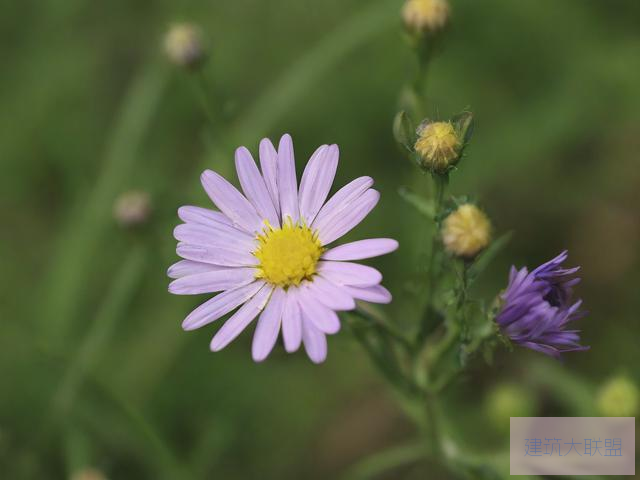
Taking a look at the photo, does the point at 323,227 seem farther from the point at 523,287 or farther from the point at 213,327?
the point at 213,327

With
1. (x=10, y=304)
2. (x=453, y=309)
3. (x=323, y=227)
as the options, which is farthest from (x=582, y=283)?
(x=10, y=304)

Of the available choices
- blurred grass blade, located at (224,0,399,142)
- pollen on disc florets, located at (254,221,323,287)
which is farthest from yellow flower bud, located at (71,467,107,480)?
blurred grass blade, located at (224,0,399,142)

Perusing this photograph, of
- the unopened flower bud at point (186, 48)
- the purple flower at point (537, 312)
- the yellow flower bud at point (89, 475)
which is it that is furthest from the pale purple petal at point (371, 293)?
the unopened flower bud at point (186, 48)

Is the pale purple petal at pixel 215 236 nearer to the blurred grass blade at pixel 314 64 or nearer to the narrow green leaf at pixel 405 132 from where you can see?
the narrow green leaf at pixel 405 132

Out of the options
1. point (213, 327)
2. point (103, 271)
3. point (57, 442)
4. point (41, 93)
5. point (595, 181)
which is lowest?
point (57, 442)

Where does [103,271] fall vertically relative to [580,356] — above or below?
above

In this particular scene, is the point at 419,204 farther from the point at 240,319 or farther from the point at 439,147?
the point at 240,319
